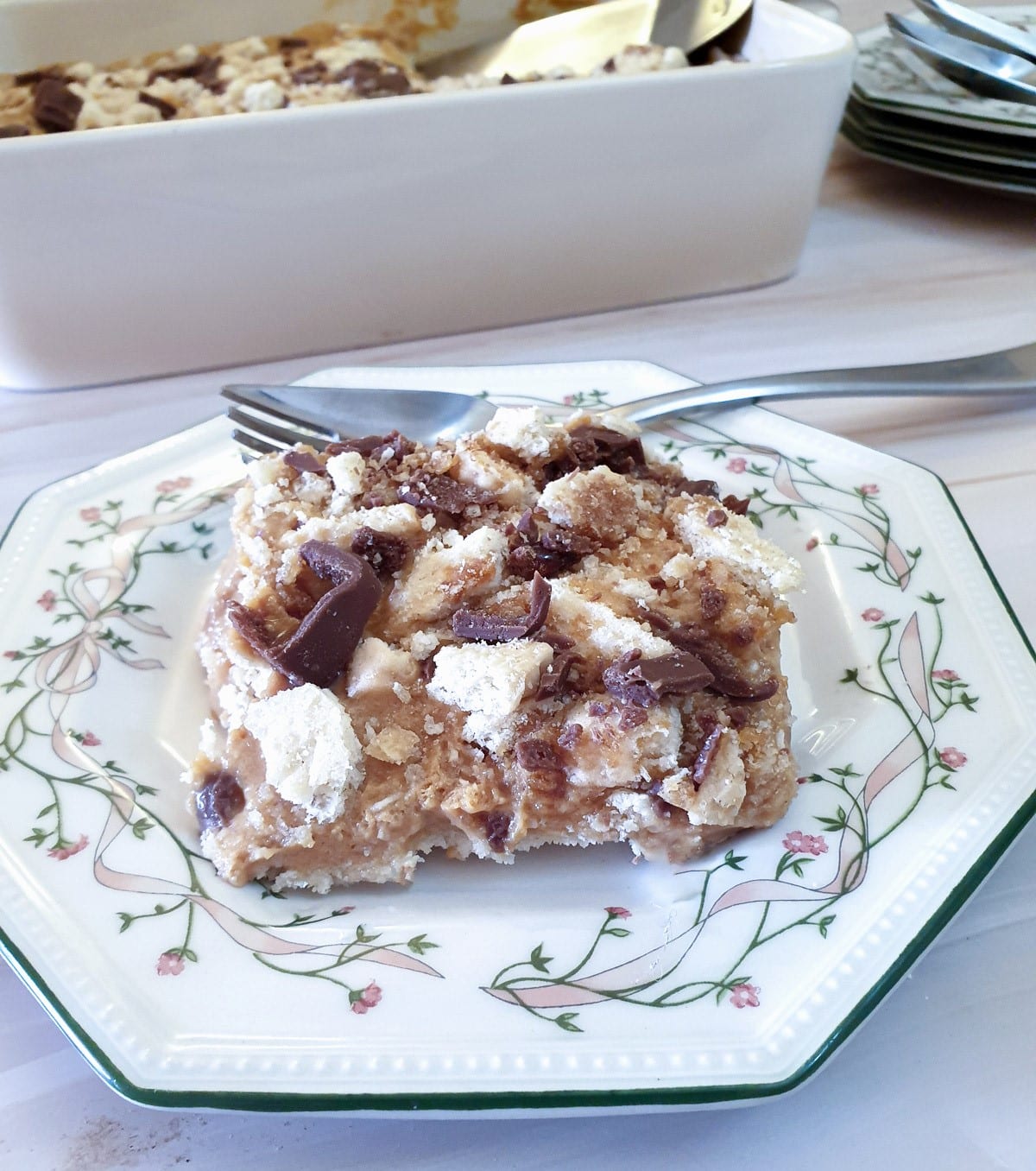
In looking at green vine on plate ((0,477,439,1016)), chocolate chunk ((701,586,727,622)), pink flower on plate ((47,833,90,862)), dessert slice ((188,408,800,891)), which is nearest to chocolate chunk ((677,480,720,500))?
dessert slice ((188,408,800,891))

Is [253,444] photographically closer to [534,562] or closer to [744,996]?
[534,562]

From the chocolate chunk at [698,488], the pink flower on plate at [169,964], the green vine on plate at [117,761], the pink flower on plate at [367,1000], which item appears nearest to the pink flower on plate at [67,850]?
the green vine on plate at [117,761]

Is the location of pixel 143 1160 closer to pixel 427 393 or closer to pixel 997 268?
pixel 427 393

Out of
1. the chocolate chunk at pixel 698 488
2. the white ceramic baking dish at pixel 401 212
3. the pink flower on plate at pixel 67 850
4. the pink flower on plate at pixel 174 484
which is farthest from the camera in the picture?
the white ceramic baking dish at pixel 401 212

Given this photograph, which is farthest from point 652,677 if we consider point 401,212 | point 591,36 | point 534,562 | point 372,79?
point 591,36

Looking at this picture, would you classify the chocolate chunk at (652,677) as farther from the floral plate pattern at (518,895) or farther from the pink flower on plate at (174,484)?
the pink flower on plate at (174,484)

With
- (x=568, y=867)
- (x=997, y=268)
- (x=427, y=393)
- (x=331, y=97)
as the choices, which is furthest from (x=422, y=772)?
(x=997, y=268)
